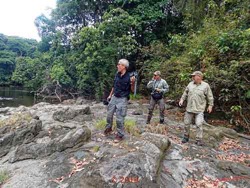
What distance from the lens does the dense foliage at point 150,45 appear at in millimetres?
8852

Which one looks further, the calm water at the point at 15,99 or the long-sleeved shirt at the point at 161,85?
the calm water at the point at 15,99

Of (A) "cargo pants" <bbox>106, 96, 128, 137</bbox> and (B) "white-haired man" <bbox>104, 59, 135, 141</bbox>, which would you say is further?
(A) "cargo pants" <bbox>106, 96, 128, 137</bbox>

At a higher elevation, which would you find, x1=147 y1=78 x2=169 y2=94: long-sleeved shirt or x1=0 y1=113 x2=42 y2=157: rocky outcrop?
x1=147 y1=78 x2=169 y2=94: long-sleeved shirt

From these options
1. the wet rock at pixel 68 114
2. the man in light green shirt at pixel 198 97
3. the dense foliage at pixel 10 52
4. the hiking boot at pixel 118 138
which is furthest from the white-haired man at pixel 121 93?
the dense foliage at pixel 10 52

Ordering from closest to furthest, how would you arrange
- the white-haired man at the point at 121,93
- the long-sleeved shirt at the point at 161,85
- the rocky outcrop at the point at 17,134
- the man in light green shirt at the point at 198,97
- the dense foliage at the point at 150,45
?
the white-haired man at the point at 121,93 → the man in light green shirt at the point at 198,97 → the rocky outcrop at the point at 17,134 → the long-sleeved shirt at the point at 161,85 → the dense foliage at the point at 150,45

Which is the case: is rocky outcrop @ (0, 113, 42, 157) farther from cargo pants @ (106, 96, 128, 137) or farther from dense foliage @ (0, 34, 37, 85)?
dense foliage @ (0, 34, 37, 85)

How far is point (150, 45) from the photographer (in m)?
16.6

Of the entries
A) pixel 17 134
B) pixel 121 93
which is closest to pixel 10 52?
pixel 17 134

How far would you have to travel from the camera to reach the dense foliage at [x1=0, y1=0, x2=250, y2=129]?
8.85 m

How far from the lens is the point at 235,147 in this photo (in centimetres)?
675

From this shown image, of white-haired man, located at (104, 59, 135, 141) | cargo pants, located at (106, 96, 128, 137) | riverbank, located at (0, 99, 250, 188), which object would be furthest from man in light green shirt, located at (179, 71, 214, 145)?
cargo pants, located at (106, 96, 128, 137)

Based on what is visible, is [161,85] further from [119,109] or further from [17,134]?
[17,134]

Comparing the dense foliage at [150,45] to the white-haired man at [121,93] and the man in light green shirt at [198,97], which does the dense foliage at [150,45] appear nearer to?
the man in light green shirt at [198,97]

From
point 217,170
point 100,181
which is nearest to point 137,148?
point 100,181
